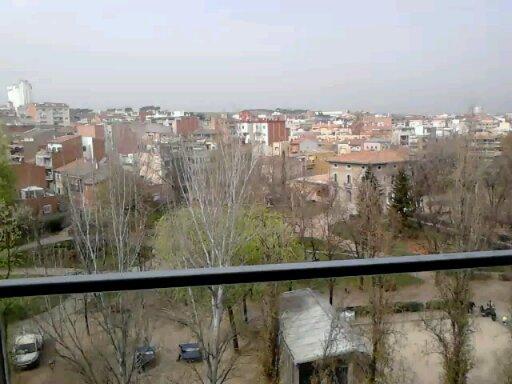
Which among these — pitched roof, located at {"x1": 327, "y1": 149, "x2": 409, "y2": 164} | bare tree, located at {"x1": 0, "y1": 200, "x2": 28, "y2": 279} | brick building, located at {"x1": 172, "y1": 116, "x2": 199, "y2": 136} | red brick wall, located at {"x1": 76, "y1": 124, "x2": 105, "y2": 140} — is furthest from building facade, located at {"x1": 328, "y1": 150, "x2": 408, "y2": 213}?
bare tree, located at {"x1": 0, "y1": 200, "x2": 28, "y2": 279}

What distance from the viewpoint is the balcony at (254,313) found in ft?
3.87

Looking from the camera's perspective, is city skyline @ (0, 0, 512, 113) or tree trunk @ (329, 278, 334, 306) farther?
city skyline @ (0, 0, 512, 113)

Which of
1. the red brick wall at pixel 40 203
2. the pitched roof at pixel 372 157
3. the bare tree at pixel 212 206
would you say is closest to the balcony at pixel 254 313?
the bare tree at pixel 212 206

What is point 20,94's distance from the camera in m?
2.68

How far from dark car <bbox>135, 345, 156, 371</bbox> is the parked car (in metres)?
0.28

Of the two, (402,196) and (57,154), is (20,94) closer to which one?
(57,154)

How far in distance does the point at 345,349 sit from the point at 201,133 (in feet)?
5.53

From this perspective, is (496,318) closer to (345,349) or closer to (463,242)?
(345,349)

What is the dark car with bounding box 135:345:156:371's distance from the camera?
144cm

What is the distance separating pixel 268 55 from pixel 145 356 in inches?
86.5

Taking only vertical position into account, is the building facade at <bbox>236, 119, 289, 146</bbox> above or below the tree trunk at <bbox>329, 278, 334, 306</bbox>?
above

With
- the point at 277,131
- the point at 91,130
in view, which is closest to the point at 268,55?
the point at 277,131

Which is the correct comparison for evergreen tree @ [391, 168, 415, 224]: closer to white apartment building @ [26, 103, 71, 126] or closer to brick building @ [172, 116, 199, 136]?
brick building @ [172, 116, 199, 136]

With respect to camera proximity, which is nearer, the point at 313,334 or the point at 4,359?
the point at 4,359
